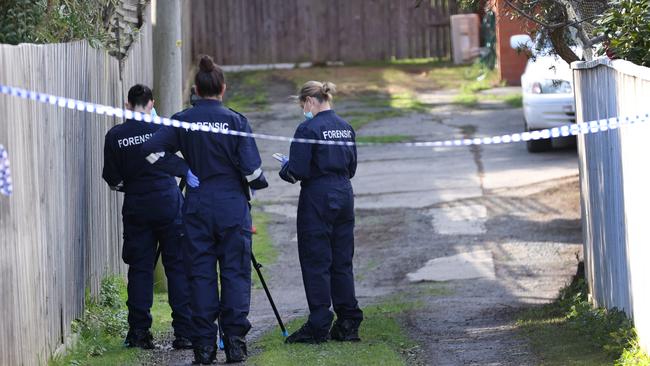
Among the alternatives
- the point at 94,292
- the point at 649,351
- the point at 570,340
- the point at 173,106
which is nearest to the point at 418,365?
the point at 570,340

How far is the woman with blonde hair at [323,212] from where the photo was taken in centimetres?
845

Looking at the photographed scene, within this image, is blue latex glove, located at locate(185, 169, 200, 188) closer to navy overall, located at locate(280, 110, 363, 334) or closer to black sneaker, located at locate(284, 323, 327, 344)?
navy overall, located at locate(280, 110, 363, 334)

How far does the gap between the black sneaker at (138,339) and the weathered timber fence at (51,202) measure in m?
0.42

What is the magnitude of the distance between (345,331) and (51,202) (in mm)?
2515

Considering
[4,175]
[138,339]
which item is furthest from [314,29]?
[4,175]

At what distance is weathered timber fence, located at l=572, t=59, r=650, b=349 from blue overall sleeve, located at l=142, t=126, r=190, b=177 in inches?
115

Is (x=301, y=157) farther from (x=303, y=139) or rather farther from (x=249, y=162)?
(x=249, y=162)

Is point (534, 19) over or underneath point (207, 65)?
over

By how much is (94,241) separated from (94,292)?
41cm

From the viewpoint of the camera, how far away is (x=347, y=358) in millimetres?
7926

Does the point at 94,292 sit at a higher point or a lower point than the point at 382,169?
lower

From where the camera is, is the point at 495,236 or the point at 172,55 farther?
the point at 495,236

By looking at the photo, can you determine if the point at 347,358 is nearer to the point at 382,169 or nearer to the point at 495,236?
the point at 495,236

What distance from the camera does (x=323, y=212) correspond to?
8.51m
